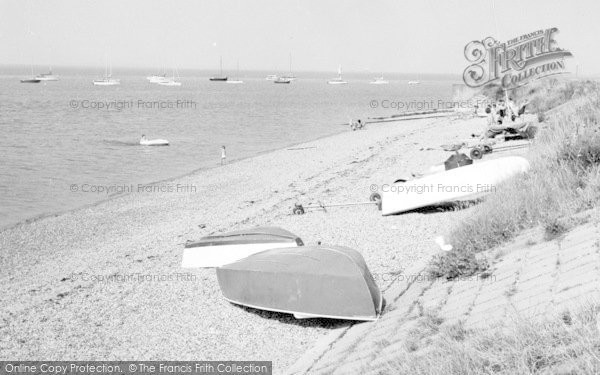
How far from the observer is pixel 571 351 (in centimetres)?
373

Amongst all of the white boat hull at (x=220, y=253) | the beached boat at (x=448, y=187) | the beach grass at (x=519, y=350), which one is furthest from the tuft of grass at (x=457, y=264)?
the beached boat at (x=448, y=187)

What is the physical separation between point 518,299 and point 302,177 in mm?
15849

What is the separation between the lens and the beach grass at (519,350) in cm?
366

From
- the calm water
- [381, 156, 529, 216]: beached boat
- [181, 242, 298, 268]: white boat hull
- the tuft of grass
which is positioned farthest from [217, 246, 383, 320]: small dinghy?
the calm water

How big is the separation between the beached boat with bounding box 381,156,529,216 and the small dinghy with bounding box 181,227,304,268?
3.27m

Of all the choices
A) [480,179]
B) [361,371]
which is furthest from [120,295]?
[480,179]

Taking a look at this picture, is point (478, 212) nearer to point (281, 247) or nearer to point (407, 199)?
point (281, 247)

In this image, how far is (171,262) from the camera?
35.9 ft

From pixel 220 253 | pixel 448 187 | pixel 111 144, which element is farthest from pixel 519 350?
pixel 111 144

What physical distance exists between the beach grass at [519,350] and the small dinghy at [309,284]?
2.04 m

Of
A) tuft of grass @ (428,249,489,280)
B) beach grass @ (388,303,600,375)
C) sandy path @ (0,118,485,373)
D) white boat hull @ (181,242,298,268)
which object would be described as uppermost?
beach grass @ (388,303,600,375)

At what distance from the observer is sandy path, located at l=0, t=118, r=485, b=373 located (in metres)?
7.36

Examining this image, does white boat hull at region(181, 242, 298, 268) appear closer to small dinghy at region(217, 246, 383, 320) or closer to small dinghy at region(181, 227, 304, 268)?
small dinghy at region(181, 227, 304, 268)

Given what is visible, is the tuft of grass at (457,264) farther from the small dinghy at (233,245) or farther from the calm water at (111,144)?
the calm water at (111,144)
